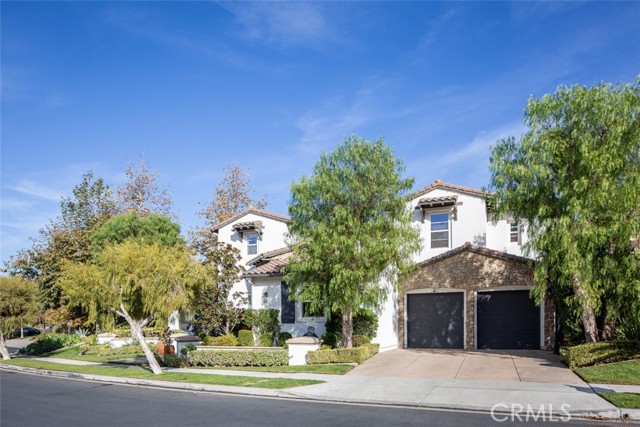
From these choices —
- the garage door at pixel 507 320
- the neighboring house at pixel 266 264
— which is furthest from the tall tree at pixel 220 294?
the garage door at pixel 507 320

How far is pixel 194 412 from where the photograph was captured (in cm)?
1227

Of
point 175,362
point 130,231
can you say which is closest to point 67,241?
point 130,231

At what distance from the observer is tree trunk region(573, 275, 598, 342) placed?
18.3 metres

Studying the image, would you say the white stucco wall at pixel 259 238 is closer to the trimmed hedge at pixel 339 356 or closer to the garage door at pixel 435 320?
the garage door at pixel 435 320

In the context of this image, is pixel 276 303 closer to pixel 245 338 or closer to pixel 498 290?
pixel 245 338

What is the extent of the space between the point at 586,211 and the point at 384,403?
10.2 meters

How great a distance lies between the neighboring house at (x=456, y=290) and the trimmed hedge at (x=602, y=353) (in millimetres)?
4246

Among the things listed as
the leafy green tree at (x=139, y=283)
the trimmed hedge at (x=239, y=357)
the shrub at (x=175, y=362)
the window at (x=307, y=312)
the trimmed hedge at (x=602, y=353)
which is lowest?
the shrub at (x=175, y=362)

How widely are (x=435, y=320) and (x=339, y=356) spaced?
6.56 m

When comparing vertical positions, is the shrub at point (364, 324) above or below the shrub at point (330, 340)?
above

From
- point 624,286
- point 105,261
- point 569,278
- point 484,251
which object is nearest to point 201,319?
point 105,261

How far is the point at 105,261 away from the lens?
64.3 ft

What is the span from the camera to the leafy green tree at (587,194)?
57.7ft

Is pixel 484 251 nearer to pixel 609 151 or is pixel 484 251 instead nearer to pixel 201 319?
pixel 609 151
